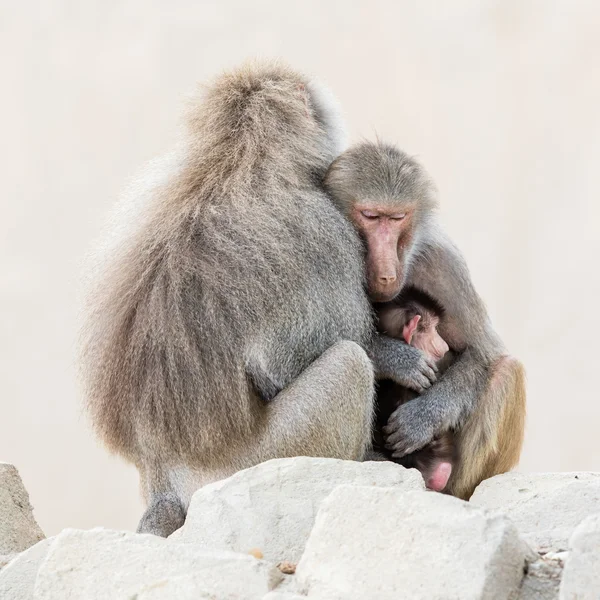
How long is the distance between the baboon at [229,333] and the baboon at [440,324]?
0.09 meters

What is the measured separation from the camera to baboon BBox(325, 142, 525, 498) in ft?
10.9

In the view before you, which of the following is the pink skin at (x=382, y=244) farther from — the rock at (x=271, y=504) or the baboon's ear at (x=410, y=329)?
the rock at (x=271, y=504)

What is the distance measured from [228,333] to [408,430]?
2.22 ft

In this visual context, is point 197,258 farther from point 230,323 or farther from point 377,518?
point 377,518

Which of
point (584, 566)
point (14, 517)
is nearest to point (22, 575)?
point (14, 517)

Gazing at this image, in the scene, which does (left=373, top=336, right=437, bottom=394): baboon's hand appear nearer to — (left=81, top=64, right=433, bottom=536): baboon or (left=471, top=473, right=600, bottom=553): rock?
(left=81, top=64, right=433, bottom=536): baboon

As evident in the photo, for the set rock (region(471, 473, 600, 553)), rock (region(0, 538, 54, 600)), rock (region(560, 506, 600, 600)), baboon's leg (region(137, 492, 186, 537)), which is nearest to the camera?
rock (region(560, 506, 600, 600))

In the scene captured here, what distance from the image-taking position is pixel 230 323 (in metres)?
3.11

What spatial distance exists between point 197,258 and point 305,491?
0.98m

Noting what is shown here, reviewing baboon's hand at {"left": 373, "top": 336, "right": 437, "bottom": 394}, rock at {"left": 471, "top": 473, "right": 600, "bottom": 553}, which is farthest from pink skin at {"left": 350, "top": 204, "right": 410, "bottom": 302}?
rock at {"left": 471, "top": 473, "right": 600, "bottom": 553}

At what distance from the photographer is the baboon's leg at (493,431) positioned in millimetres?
3471

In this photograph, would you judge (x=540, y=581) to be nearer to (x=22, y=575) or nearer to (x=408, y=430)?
(x=22, y=575)

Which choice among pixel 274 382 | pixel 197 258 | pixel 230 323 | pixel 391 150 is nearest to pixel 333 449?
pixel 274 382

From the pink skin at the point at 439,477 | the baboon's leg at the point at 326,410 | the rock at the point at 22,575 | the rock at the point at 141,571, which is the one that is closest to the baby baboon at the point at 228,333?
the baboon's leg at the point at 326,410
